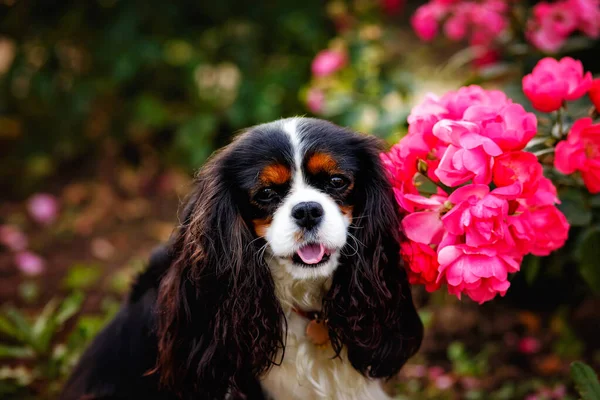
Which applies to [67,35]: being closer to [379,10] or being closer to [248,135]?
[379,10]

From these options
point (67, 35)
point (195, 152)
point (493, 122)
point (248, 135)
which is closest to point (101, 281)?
point (195, 152)

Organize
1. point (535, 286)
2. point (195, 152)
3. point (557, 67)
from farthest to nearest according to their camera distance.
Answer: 1. point (195, 152)
2. point (535, 286)
3. point (557, 67)

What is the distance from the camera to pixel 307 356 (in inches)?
80.4

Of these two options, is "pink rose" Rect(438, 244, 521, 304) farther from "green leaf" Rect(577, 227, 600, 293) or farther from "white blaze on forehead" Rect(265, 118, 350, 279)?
"green leaf" Rect(577, 227, 600, 293)

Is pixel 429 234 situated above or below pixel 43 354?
above

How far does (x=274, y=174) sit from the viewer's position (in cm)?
179

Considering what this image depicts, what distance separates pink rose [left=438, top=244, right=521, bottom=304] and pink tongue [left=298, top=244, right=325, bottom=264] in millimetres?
351

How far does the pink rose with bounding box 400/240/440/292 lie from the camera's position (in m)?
1.78

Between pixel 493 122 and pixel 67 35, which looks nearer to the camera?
pixel 493 122

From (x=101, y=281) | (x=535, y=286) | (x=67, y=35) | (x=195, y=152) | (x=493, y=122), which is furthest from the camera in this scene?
(x=67, y=35)

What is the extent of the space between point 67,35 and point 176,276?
121 inches

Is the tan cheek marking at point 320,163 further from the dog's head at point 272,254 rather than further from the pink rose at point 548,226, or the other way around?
the pink rose at point 548,226

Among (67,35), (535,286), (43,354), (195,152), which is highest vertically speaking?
(67,35)

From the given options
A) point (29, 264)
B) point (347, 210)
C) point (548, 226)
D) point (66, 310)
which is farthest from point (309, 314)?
point (29, 264)
